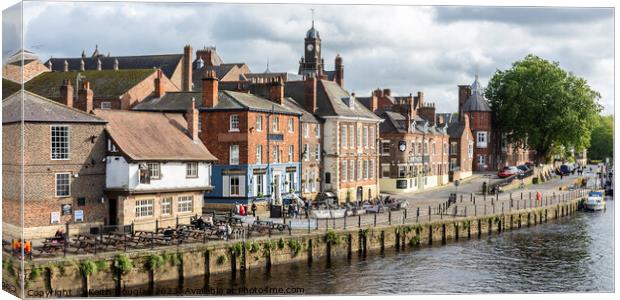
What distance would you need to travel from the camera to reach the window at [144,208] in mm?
38469

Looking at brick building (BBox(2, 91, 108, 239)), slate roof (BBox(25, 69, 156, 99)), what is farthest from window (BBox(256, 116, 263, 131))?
brick building (BBox(2, 91, 108, 239))

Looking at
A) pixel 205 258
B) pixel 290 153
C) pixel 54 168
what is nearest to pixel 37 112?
pixel 54 168

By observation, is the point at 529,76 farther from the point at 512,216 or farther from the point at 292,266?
the point at 292,266

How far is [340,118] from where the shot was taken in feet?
193

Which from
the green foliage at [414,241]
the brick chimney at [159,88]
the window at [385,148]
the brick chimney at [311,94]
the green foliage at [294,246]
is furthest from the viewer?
the window at [385,148]

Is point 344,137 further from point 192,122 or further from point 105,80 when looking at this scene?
point 192,122

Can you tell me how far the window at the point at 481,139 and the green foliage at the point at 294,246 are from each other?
184 feet

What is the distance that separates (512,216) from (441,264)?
55.4ft

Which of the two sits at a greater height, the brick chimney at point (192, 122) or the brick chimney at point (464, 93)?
the brick chimney at point (464, 93)

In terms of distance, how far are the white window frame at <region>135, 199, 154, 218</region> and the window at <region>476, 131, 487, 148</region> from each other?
193 ft

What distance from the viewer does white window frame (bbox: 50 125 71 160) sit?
35.3 meters

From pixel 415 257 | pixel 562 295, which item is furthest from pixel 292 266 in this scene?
pixel 562 295

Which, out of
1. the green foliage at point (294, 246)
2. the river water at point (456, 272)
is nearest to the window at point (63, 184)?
the river water at point (456, 272)

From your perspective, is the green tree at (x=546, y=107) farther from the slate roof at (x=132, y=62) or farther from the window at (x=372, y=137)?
the slate roof at (x=132, y=62)
